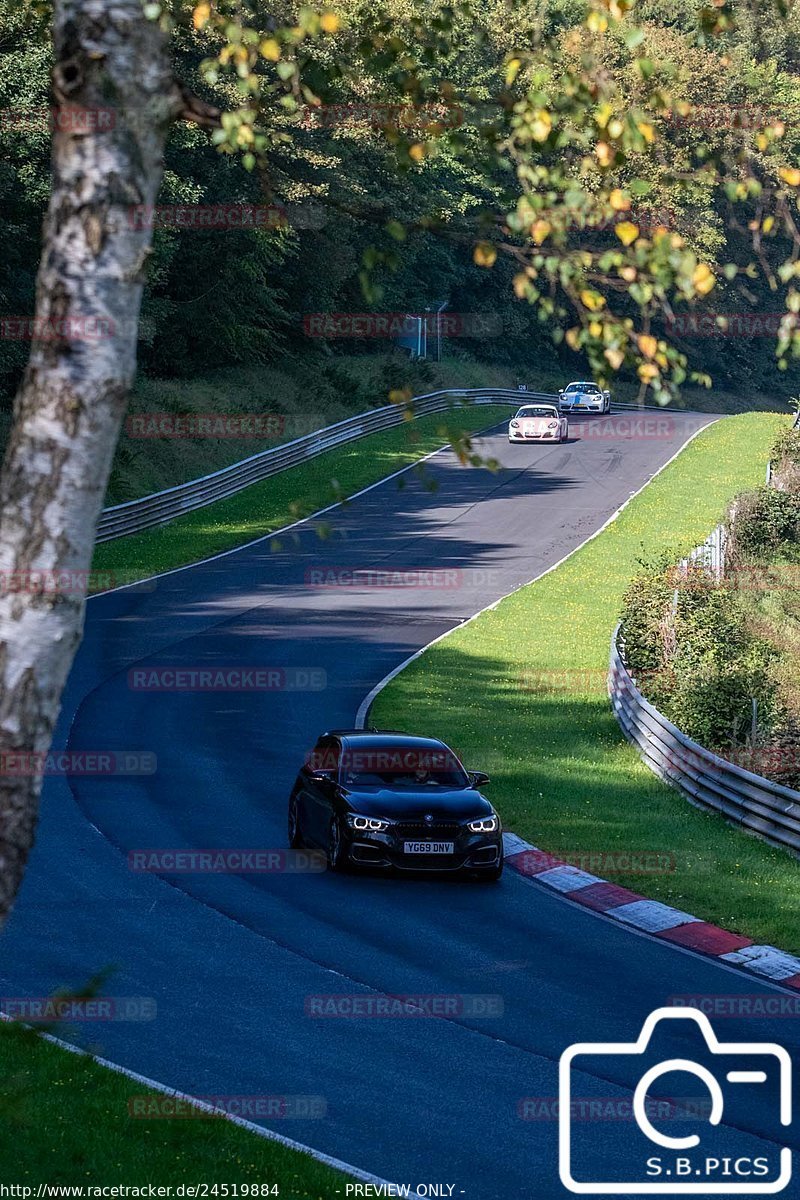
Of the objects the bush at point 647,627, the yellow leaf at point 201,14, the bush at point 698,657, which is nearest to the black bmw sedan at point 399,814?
the bush at point 698,657

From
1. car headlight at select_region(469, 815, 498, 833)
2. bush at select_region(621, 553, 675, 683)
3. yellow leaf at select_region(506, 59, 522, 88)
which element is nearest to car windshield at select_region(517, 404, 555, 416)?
bush at select_region(621, 553, 675, 683)

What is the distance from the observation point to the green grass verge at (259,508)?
137 ft

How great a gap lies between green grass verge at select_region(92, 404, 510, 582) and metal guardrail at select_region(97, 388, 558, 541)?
1.07 ft

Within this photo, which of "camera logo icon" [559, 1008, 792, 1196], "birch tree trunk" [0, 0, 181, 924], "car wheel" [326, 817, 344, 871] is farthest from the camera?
"car wheel" [326, 817, 344, 871]

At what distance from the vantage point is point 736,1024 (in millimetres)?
12820

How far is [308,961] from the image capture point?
14.0 m

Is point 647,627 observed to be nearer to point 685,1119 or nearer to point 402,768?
point 402,768

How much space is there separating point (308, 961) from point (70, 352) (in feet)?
33.1

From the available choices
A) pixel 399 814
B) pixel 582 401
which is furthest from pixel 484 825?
pixel 582 401

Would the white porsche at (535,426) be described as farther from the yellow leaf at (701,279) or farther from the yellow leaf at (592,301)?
the yellow leaf at (701,279)

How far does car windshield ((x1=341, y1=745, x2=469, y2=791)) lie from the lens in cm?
1789

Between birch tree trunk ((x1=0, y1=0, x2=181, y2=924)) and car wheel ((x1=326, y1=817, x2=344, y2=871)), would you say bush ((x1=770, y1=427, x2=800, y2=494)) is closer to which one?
car wheel ((x1=326, y1=817, x2=344, y2=871))

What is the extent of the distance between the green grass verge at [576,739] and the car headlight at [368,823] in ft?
9.21

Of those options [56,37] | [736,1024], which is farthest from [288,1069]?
[56,37]
